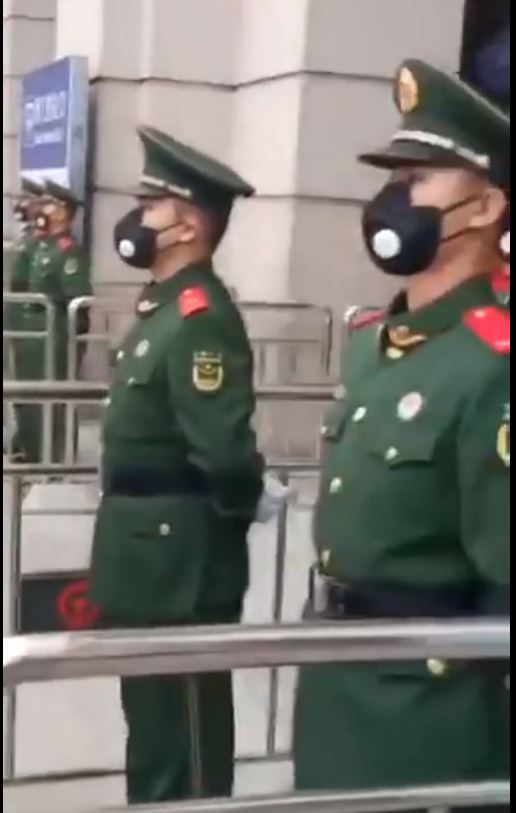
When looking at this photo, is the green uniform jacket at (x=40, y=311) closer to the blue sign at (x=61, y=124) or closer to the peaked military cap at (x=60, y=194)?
the peaked military cap at (x=60, y=194)

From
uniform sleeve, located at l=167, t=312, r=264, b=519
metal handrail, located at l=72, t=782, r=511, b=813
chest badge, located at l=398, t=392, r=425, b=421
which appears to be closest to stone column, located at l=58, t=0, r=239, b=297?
uniform sleeve, located at l=167, t=312, r=264, b=519

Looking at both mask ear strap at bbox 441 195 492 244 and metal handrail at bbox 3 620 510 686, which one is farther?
mask ear strap at bbox 441 195 492 244

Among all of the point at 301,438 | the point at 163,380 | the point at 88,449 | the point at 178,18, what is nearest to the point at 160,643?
the point at 163,380

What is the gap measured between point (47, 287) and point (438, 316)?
11.8 ft

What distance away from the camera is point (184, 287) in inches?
82.6

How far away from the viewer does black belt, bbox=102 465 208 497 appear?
2.09m

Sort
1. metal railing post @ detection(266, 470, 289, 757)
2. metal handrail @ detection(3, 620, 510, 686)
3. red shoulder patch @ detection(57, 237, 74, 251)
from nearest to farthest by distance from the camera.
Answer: metal handrail @ detection(3, 620, 510, 686) < metal railing post @ detection(266, 470, 289, 757) < red shoulder patch @ detection(57, 237, 74, 251)

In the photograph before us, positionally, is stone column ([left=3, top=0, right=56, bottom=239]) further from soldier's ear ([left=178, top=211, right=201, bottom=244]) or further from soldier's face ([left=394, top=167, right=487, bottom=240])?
soldier's face ([left=394, top=167, right=487, bottom=240])

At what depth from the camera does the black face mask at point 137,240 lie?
2121mm

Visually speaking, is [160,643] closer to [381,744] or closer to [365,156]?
[381,744]

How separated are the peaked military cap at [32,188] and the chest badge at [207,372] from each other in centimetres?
376

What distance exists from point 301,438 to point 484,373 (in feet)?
8.72

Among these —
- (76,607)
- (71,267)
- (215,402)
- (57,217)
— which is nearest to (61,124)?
(57,217)

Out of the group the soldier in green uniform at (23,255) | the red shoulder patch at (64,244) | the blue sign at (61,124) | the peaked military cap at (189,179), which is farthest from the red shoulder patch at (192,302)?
Result: the blue sign at (61,124)
